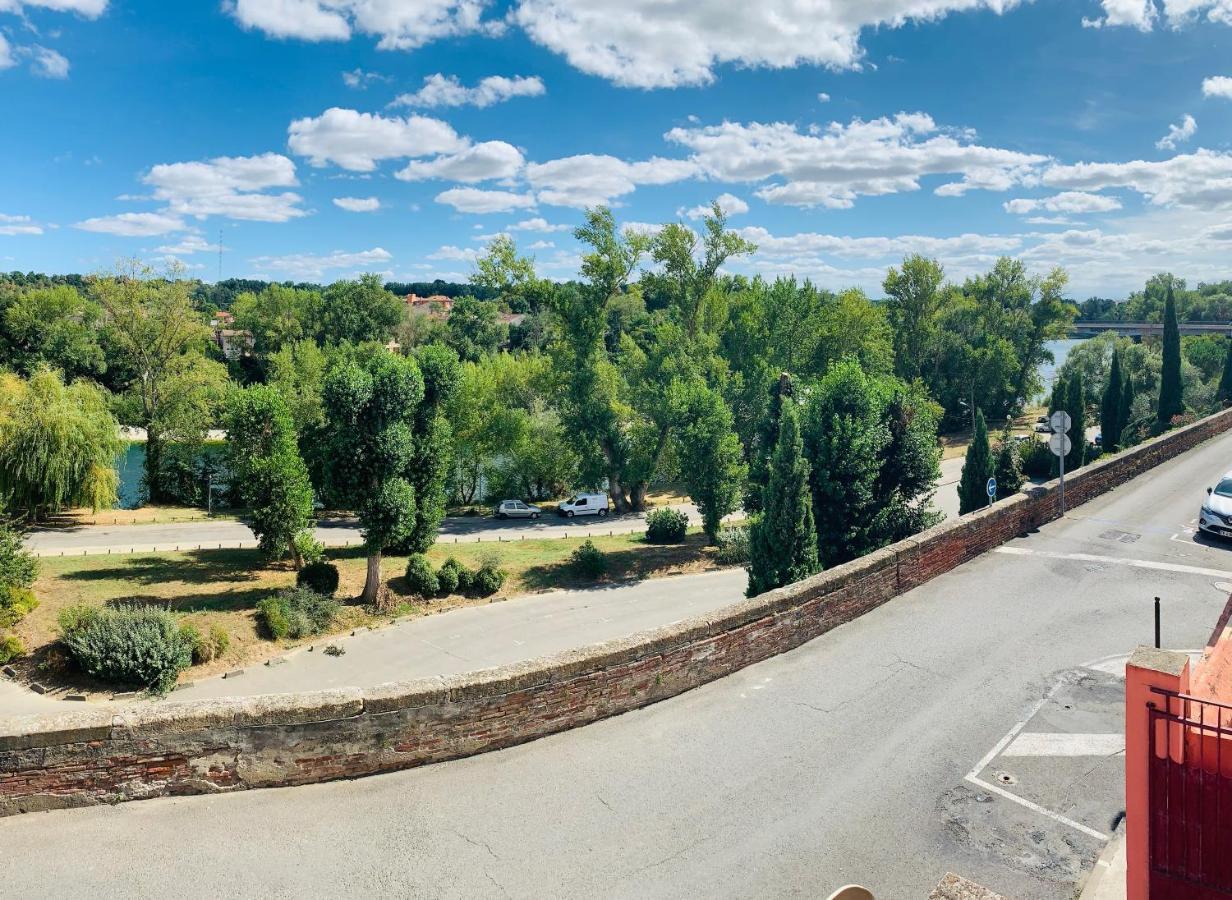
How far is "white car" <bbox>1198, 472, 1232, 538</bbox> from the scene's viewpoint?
1419 cm

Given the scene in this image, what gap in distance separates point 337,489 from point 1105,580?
1827 cm

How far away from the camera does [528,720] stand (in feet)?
21.5

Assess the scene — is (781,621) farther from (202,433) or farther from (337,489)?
(202,433)

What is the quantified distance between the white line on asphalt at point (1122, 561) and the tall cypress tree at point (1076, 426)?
65.3 ft

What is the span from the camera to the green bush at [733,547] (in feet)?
97.3

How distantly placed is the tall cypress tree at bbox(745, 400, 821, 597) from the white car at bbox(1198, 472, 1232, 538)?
699 cm

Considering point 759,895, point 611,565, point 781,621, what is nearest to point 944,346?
point 611,565

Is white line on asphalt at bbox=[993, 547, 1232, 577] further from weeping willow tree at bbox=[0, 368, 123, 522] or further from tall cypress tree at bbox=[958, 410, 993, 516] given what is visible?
weeping willow tree at bbox=[0, 368, 123, 522]

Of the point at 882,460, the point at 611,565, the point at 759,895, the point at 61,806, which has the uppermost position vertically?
the point at 882,460

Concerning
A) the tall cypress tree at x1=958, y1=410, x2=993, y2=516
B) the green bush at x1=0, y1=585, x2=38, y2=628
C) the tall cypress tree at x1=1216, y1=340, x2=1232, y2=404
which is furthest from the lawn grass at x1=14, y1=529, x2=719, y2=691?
the tall cypress tree at x1=1216, y1=340, x2=1232, y2=404

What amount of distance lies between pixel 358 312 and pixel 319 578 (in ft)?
157

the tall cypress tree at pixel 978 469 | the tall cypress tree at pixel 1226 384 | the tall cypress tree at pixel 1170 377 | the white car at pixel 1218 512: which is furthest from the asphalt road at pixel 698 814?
the tall cypress tree at pixel 1226 384

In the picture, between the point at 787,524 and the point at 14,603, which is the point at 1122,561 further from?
the point at 14,603

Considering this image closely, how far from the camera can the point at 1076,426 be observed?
115 feet
